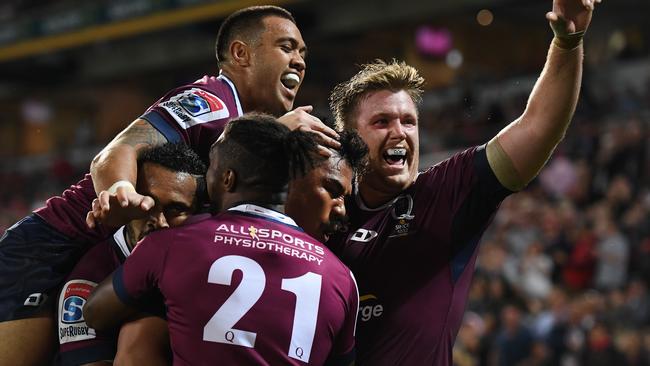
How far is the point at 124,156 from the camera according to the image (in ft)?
12.5

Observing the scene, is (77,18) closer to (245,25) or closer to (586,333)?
(586,333)

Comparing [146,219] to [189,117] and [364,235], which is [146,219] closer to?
[189,117]

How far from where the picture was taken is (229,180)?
11.2ft

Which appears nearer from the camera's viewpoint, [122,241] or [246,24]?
[122,241]

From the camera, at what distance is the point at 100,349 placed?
12.7ft

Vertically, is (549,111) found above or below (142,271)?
above

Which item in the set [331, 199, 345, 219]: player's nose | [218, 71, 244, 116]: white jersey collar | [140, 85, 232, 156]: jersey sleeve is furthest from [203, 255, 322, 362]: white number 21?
[218, 71, 244, 116]: white jersey collar

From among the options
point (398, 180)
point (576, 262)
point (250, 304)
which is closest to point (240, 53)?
point (398, 180)

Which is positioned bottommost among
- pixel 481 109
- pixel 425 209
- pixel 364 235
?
pixel 481 109

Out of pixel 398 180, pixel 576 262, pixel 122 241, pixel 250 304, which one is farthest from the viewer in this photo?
pixel 576 262

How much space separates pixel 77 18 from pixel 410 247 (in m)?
19.6

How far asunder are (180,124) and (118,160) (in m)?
0.39

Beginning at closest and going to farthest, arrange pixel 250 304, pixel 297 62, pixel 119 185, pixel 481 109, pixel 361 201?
1. pixel 250 304
2. pixel 119 185
3. pixel 361 201
4. pixel 297 62
5. pixel 481 109

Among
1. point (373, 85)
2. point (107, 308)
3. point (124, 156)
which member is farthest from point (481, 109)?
point (107, 308)
